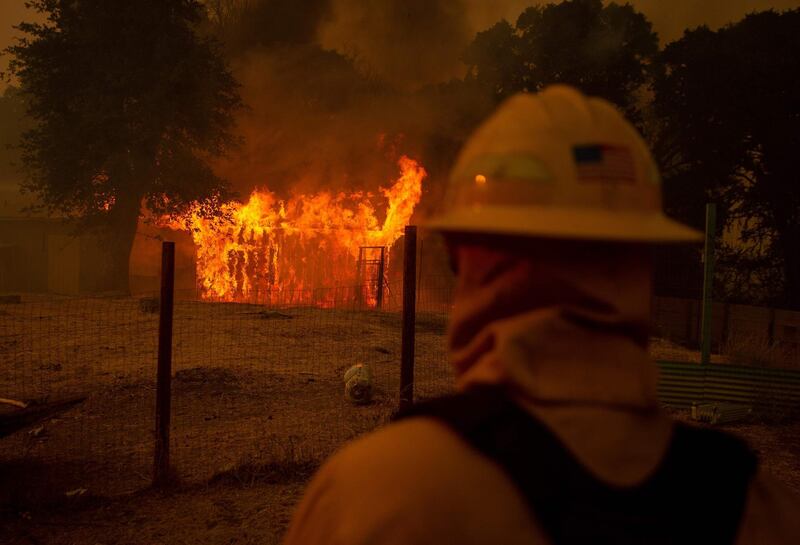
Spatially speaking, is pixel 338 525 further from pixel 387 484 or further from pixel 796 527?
pixel 796 527

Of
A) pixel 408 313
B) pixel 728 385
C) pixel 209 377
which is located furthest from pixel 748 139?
pixel 209 377

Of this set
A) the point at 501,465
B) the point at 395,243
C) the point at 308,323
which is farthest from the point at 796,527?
the point at 395,243

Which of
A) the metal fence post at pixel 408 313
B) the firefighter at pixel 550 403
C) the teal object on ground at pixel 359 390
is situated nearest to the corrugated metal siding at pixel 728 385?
the metal fence post at pixel 408 313

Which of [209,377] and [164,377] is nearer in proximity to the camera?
[164,377]

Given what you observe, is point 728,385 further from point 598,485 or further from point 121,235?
point 121,235

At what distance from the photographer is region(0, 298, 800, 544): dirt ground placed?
479 cm

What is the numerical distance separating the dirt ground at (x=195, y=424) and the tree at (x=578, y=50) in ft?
49.1

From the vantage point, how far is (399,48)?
39812 millimetres

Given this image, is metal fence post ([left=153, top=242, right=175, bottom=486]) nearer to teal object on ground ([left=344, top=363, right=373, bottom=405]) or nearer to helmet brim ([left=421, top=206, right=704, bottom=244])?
teal object on ground ([left=344, top=363, right=373, bottom=405])

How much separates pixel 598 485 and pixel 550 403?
136 millimetres

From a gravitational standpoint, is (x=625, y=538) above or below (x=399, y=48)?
below

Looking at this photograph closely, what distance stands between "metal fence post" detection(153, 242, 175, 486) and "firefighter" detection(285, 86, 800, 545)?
467 cm

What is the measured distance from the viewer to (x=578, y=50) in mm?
25547

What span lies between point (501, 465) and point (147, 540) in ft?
14.4
